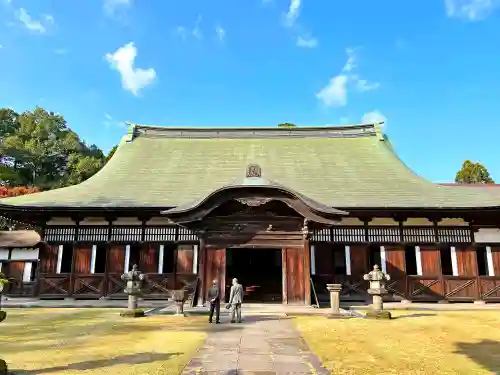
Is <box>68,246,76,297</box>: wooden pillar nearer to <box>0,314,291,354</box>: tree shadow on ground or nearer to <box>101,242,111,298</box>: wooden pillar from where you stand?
<box>101,242,111,298</box>: wooden pillar

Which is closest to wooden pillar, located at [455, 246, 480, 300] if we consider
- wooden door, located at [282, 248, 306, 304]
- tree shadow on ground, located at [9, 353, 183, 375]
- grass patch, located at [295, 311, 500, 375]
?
grass patch, located at [295, 311, 500, 375]

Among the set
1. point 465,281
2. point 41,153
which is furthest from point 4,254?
point 41,153

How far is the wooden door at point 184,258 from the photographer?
714 inches

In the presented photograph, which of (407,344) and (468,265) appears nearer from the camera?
(407,344)

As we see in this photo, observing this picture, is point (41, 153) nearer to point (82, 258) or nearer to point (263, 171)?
point (82, 258)

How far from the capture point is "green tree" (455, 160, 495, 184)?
162 feet

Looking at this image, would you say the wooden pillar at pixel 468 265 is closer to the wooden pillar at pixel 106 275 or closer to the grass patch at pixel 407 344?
the grass patch at pixel 407 344

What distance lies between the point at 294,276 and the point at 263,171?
27.4 ft

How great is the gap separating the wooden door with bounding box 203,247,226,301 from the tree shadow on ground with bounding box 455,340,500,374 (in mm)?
9067

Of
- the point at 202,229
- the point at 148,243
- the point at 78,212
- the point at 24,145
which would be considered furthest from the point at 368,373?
the point at 24,145

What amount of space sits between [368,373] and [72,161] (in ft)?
156

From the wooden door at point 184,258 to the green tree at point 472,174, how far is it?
43970mm

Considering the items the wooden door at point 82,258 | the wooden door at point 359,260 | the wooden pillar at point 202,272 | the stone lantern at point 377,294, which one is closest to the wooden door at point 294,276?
the stone lantern at point 377,294

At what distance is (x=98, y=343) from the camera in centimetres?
852
